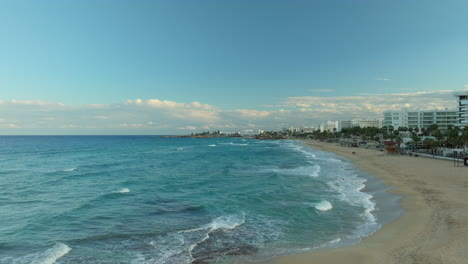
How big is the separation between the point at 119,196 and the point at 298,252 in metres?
16.4

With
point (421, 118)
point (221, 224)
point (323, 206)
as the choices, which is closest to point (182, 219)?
point (221, 224)

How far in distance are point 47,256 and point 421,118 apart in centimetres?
14503

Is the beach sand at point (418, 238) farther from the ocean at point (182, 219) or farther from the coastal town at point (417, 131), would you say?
the coastal town at point (417, 131)

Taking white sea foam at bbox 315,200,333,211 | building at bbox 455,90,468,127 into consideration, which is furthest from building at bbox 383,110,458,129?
white sea foam at bbox 315,200,333,211

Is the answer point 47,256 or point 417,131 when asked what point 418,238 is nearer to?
point 47,256

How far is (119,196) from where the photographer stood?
2331 cm

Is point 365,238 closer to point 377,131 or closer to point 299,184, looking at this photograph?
point 299,184

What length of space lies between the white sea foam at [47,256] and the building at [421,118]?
136 metres

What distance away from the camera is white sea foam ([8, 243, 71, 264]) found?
11.4m

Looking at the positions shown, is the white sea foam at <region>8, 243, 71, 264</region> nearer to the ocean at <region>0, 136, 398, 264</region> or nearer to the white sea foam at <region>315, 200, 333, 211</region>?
the ocean at <region>0, 136, 398, 264</region>

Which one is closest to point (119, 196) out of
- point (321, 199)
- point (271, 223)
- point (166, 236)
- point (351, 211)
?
point (166, 236)

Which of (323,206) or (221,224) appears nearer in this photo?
(221,224)

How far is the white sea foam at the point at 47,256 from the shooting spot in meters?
11.4

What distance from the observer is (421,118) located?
126m
